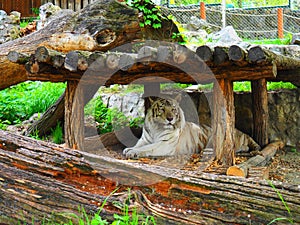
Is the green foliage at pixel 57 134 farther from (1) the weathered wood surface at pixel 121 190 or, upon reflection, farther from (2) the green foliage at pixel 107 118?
(1) the weathered wood surface at pixel 121 190

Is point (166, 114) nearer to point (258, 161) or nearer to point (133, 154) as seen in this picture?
point (133, 154)

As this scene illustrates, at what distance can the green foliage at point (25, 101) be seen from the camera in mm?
Result: 8651

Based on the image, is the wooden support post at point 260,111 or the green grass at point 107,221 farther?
the wooden support post at point 260,111

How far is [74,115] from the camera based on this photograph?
18.0ft

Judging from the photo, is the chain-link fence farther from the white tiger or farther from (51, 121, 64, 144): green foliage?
the white tiger

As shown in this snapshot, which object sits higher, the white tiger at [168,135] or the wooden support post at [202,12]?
the wooden support post at [202,12]

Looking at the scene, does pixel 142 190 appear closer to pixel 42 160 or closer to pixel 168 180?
pixel 168 180

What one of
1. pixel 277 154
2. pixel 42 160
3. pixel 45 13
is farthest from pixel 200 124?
pixel 45 13

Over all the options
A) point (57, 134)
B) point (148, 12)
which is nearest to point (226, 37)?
point (148, 12)

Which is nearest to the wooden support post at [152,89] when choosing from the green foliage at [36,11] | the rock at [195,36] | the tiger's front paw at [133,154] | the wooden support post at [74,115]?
the tiger's front paw at [133,154]

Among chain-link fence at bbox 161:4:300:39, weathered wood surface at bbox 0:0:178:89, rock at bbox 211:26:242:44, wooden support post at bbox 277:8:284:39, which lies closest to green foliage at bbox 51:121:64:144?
weathered wood surface at bbox 0:0:178:89

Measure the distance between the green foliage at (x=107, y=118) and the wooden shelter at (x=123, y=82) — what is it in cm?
112

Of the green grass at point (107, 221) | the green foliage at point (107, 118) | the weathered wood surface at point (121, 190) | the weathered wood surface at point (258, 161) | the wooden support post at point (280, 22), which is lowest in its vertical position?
the weathered wood surface at point (258, 161)

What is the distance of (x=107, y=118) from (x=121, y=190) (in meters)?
5.44
